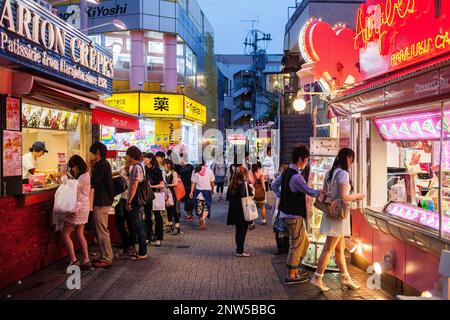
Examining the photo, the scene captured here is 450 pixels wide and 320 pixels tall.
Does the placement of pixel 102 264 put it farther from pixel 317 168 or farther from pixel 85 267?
pixel 317 168

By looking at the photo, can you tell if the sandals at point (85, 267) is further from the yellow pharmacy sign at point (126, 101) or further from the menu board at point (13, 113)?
the yellow pharmacy sign at point (126, 101)

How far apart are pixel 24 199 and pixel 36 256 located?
1074 millimetres

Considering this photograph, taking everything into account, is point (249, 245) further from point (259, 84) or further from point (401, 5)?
point (259, 84)

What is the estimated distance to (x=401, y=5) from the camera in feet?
24.5

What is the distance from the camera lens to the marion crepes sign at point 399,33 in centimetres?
639

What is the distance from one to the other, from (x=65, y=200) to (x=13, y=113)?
1.54 meters

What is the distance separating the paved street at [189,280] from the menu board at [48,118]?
2531mm

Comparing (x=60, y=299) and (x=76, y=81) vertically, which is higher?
(x=76, y=81)

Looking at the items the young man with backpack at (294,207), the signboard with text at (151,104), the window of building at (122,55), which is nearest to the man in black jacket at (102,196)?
the young man with backpack at (294,207)

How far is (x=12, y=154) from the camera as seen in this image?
6.68 m

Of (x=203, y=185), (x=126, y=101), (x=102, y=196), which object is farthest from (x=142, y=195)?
(x=126, y=101)
